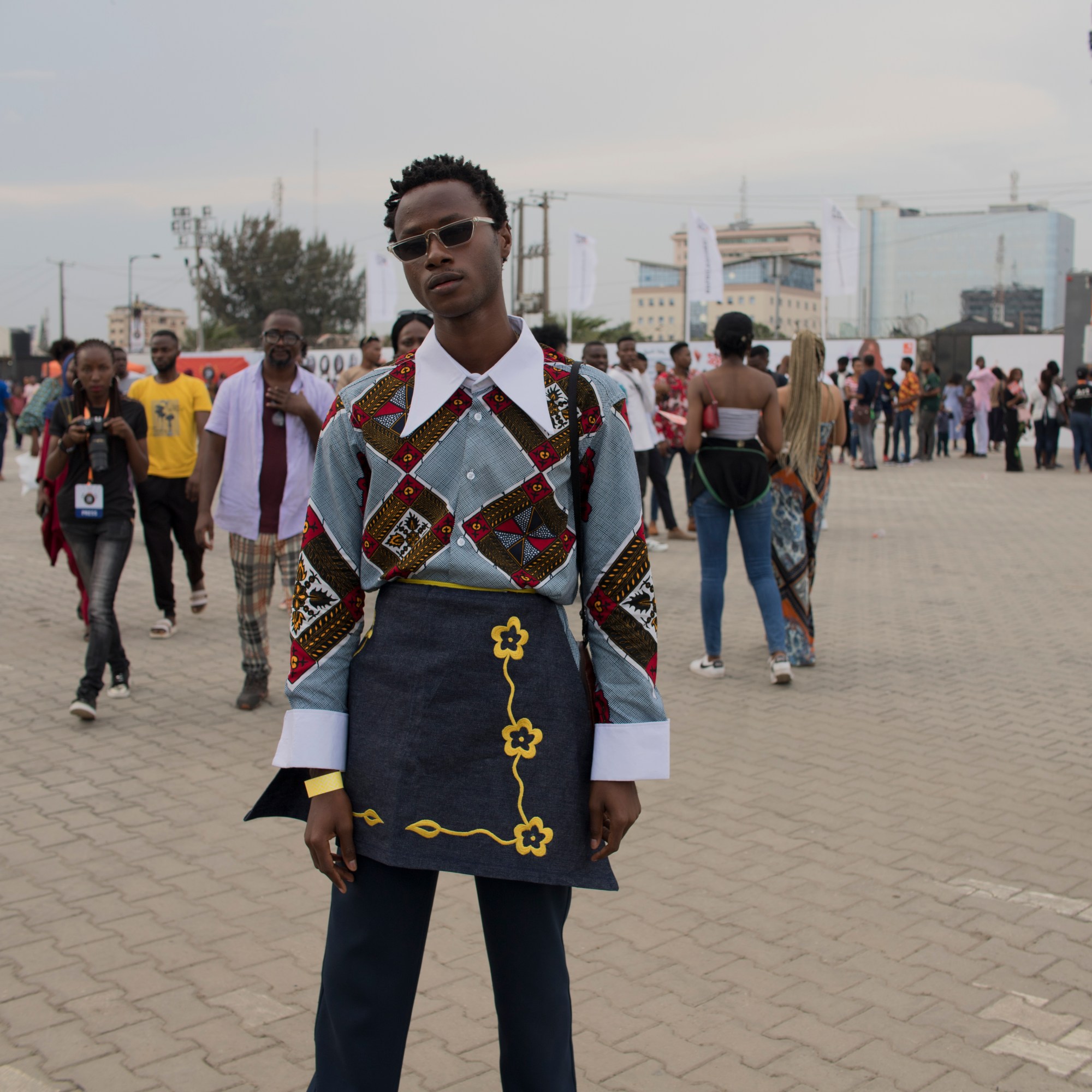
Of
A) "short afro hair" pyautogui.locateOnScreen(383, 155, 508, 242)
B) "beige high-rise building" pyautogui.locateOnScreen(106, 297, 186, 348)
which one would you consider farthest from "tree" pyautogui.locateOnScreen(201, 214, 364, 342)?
"short afro hair" pyautogui.locateOnScreen(383, 155, 508, 242)

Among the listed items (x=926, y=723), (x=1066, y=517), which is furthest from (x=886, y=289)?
(x=926, y=723)

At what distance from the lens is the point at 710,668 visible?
23.9 ft

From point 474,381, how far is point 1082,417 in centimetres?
A: 2127

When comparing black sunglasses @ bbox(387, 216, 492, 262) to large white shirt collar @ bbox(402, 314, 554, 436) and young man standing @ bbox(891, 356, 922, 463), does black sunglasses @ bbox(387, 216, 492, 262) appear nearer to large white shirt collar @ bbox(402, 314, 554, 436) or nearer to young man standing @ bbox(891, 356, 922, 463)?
large white shirt collar @ bbox(402, 314, 554, 436)

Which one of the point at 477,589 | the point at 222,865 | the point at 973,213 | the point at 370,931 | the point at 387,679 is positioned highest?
the point at 973,213

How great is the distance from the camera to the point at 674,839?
469 cm

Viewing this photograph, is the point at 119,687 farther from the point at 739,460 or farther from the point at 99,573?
the point at 739,460

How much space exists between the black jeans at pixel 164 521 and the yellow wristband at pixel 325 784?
20.4 ft

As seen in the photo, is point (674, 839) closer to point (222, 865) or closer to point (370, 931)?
point (222, 865)

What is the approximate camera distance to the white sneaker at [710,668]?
725cm

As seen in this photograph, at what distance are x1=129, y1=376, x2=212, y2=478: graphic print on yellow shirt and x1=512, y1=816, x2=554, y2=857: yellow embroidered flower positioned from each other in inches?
265

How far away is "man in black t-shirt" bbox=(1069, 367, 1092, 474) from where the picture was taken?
20922 mm

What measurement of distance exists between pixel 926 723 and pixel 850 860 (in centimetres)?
205

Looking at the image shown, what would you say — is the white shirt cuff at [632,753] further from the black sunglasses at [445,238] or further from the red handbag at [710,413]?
the red handbag at [710,413]
